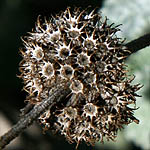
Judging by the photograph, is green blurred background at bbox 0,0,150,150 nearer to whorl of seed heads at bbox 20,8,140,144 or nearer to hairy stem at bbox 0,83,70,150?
whorl of seed heads at bbox 20,8,140,144

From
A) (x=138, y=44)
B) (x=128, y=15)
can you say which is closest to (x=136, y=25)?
(x=128, y=15)

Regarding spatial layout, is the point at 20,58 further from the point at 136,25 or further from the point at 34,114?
the point at 34,114

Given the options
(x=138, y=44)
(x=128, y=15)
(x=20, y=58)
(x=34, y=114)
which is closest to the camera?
(x=34, y=114)

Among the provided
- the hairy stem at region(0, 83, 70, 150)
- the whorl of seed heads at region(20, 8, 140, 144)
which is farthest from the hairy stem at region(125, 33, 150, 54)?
the hairy stem at region(0, 83, 70, 150)

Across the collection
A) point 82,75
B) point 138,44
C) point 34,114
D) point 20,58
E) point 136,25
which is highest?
point 136,25

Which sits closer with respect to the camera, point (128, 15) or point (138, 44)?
point (138, 44)

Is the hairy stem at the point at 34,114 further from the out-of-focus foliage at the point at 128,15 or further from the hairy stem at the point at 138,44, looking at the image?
the out-of-focus foliage at the point at 128,15

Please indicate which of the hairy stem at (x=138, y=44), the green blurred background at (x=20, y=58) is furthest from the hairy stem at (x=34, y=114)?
the green blurred background at (x=20, y=58)
